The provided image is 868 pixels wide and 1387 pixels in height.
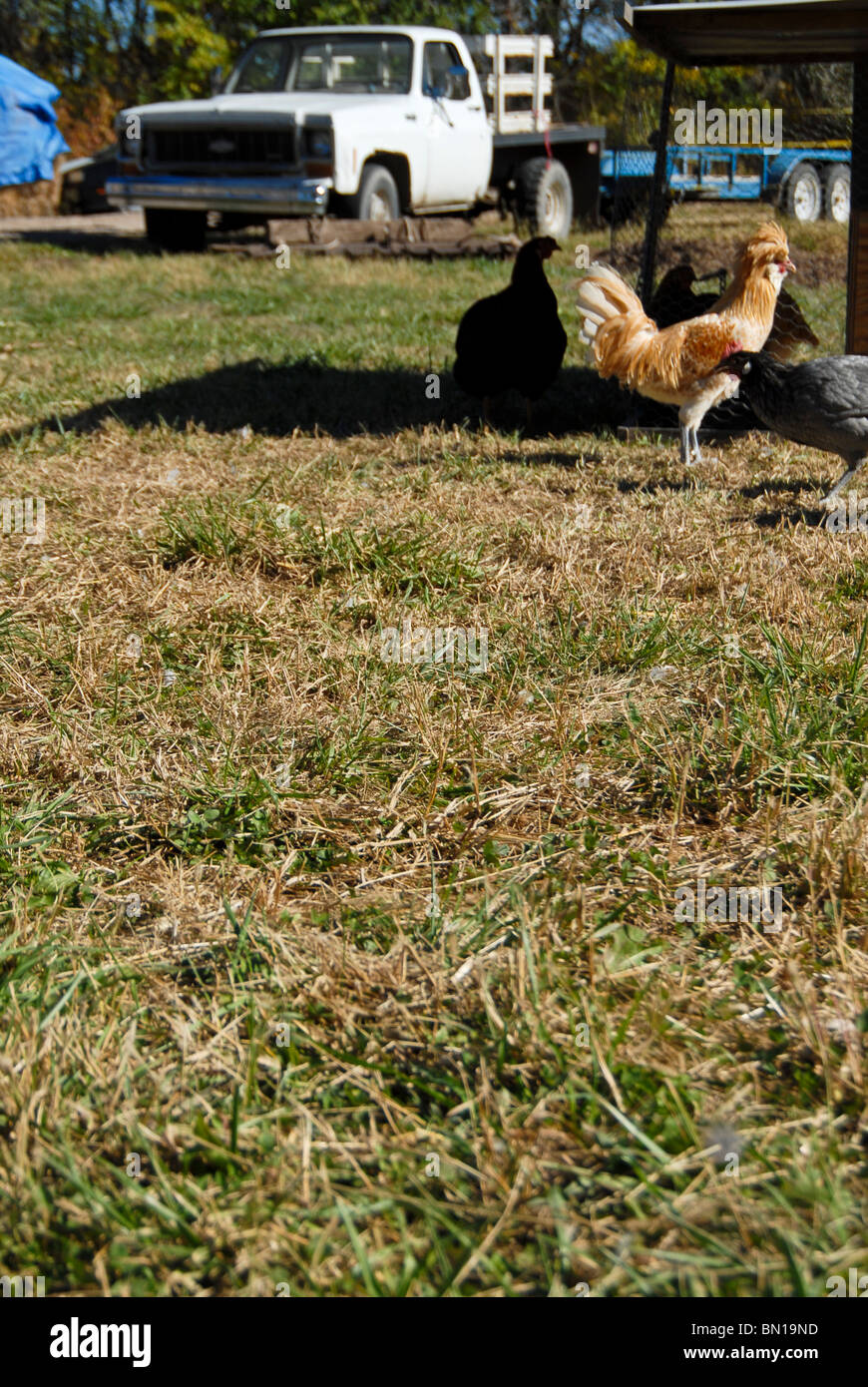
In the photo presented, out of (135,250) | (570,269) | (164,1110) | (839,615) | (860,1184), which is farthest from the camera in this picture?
(135,250)

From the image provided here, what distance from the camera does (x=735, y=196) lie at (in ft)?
45.9

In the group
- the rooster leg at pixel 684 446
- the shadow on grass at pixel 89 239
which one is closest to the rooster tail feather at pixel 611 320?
the rooster leg at pixel 684 446

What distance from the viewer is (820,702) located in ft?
8.25

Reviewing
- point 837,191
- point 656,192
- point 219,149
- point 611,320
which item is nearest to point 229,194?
point 219,149

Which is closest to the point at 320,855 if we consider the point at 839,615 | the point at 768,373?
→ the point at 839,615

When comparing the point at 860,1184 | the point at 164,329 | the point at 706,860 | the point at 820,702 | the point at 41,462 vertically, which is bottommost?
the point at 860,1184

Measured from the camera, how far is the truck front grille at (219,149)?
11062mm

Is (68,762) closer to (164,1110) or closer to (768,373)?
(164,1110)

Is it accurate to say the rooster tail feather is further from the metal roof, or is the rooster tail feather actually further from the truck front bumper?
the truck front bumper

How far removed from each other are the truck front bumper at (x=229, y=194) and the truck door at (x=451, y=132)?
201 cm

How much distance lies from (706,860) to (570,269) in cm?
1001

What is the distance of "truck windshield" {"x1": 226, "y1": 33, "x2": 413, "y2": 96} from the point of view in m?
12.0

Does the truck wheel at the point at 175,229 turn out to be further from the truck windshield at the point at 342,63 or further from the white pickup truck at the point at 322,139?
the truck windshield at the point at 342,63

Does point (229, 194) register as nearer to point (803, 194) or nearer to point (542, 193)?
point (542, 193)
